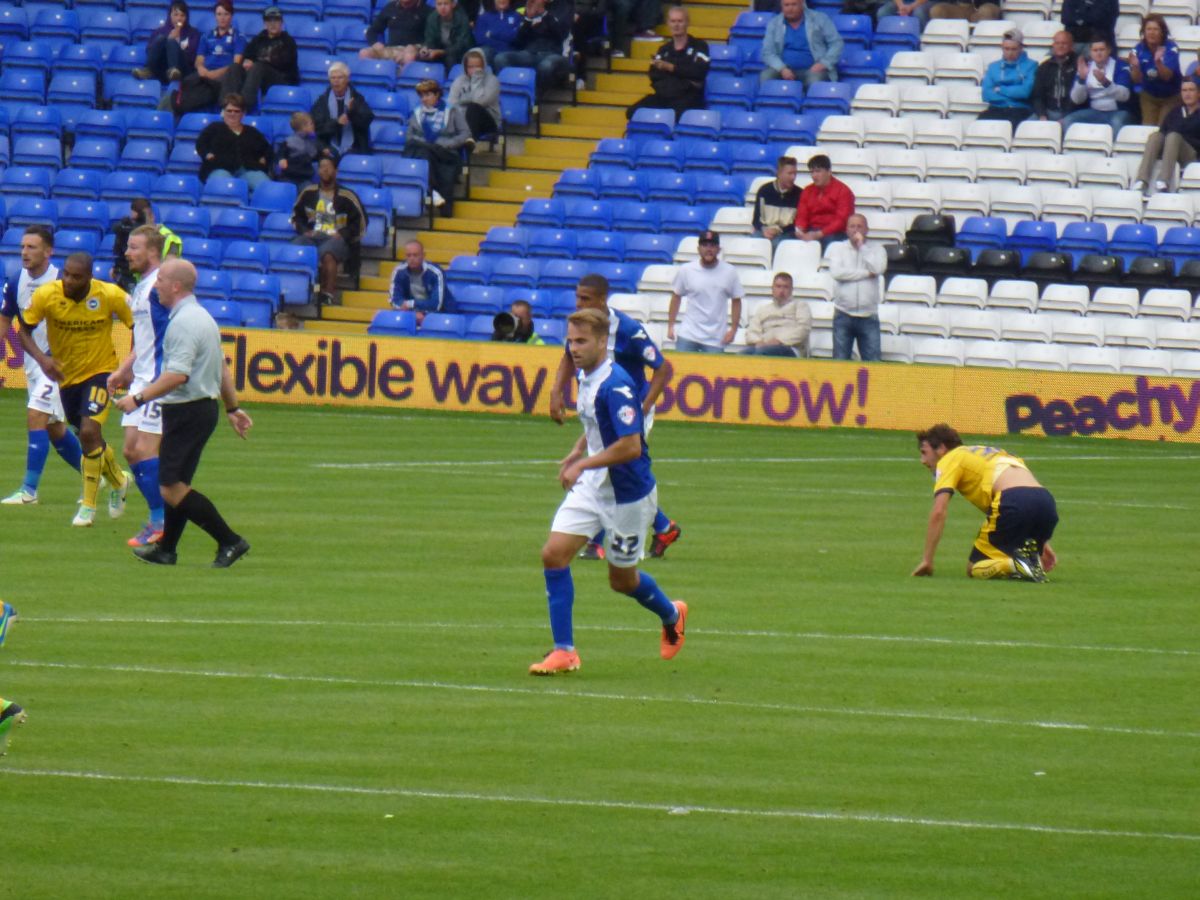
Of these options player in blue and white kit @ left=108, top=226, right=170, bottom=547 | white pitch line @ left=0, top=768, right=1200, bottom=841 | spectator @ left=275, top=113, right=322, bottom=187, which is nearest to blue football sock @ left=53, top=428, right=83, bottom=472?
player in blue and white kit @ left=108, top=226, right=170, bottom=547

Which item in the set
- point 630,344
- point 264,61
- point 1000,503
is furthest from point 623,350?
point 264,61

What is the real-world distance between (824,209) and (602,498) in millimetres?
19667

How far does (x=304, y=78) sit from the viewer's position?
35.5 meters

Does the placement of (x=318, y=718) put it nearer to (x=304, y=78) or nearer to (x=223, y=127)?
(x=223, y=127)

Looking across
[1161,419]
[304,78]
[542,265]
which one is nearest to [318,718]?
[1161,419]

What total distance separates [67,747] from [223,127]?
25.4m

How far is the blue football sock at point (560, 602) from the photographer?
422 inches

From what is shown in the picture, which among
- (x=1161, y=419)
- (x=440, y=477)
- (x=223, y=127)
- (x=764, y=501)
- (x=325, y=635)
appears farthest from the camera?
(x=223, y=127)

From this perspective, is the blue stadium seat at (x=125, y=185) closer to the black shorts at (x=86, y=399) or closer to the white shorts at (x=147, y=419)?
the black shorts at (x=86, y=399)

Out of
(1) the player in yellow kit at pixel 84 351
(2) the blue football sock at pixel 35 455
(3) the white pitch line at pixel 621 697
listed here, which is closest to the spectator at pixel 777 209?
(2) the blue football sock at pixel 35 455

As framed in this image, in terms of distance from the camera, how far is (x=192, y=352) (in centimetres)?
1408

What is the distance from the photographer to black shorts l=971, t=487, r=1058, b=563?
14.9 metres

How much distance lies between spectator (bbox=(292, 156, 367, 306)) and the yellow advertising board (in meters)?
2.30

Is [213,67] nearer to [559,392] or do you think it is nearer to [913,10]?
[913,10]
